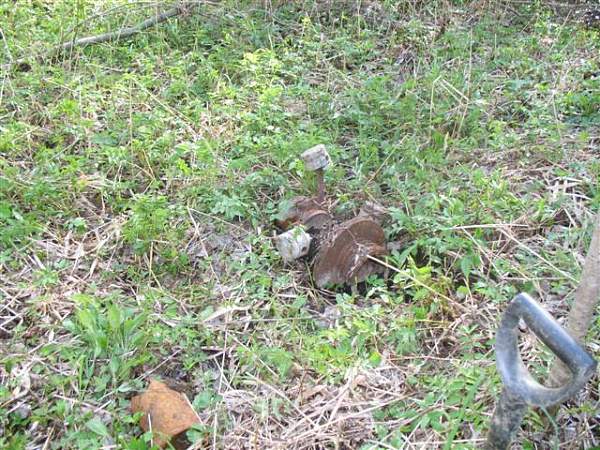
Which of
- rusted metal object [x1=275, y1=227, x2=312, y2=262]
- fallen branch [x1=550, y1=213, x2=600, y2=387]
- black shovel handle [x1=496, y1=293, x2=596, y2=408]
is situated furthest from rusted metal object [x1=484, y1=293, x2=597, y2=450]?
rusted metal object [x1=275, y1=227, x2=312, y2=262]

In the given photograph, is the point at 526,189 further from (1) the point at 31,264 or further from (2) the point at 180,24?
(2) the point at 180,24

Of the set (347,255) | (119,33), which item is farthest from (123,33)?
(347,255)

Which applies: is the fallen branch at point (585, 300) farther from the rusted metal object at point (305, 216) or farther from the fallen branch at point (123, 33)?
the fallen branch at point (123, 33)

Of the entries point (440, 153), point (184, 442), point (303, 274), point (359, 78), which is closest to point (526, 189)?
point (440, 153)

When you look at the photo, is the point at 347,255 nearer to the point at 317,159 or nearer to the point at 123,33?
the point at 317,159

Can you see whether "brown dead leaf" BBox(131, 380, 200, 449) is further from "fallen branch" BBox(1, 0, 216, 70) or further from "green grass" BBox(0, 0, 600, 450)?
"fallen branch" BBox(1, 0, 216, 70)

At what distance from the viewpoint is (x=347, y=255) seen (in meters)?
2.68

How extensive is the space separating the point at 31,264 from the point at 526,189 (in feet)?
7.67

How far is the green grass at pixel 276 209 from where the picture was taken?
2.19 meters

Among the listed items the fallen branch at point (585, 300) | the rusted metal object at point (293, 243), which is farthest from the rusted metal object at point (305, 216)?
the fallen branch at point (585, 300)

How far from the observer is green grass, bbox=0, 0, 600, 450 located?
7.18 ft

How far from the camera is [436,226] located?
273 centimetres

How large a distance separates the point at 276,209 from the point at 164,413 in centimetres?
122

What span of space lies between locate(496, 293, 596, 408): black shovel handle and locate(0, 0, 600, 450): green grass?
435mm
